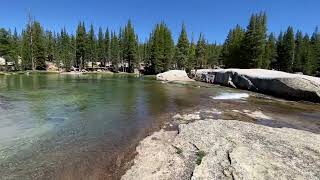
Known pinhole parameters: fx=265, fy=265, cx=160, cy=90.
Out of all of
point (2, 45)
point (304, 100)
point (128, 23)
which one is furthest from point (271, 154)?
point (128, 23)

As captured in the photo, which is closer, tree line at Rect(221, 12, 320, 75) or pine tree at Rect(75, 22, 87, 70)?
tree line at Rect(221, 12, 320, 75)

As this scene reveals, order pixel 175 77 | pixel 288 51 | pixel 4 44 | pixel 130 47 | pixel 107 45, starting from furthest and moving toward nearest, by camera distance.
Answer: pixel 107 45 → pixel 130 47 → pixel 4 44 → pixel 288 51 → pixel 175 77

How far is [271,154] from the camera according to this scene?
33.9 feet

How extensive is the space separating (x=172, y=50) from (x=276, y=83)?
65.5 meters

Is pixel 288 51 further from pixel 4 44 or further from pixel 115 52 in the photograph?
pixel 4 44

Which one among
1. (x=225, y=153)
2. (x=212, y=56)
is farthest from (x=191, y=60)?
(x=225, y=153)

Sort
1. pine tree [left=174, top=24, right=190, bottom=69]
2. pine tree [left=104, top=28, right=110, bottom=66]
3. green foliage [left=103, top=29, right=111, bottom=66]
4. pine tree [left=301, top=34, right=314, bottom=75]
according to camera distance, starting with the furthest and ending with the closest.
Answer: pine tree [left=104, top=28, right=110, bottom=66] → green foliage [left=103, top=29, right=111, bottom=66] → pine tree [left=174, top=24, right=190, bottom=69] → pine tree [left=301, top=34, right=314, bottom=75]

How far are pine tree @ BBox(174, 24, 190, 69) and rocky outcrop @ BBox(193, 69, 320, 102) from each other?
3790 cm

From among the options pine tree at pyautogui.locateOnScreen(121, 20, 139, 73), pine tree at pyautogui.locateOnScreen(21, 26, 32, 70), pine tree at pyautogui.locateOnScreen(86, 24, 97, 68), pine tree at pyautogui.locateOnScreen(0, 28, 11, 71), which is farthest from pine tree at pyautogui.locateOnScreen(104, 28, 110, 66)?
Answer: pine tree at pyautogui.locateOnScreen(0, 28, 11, 71)

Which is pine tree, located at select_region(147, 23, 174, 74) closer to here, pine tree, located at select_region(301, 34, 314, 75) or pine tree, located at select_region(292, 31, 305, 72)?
pine tree, located at select_region(292, 31, 305, 72)

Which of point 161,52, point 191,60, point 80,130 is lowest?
point 80,130

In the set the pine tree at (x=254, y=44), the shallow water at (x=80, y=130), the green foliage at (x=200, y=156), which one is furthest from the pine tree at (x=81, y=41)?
the green foliage at (x=200, y=156)

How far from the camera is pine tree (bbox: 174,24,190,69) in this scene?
87500 millimetres

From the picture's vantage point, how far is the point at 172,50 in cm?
9675
